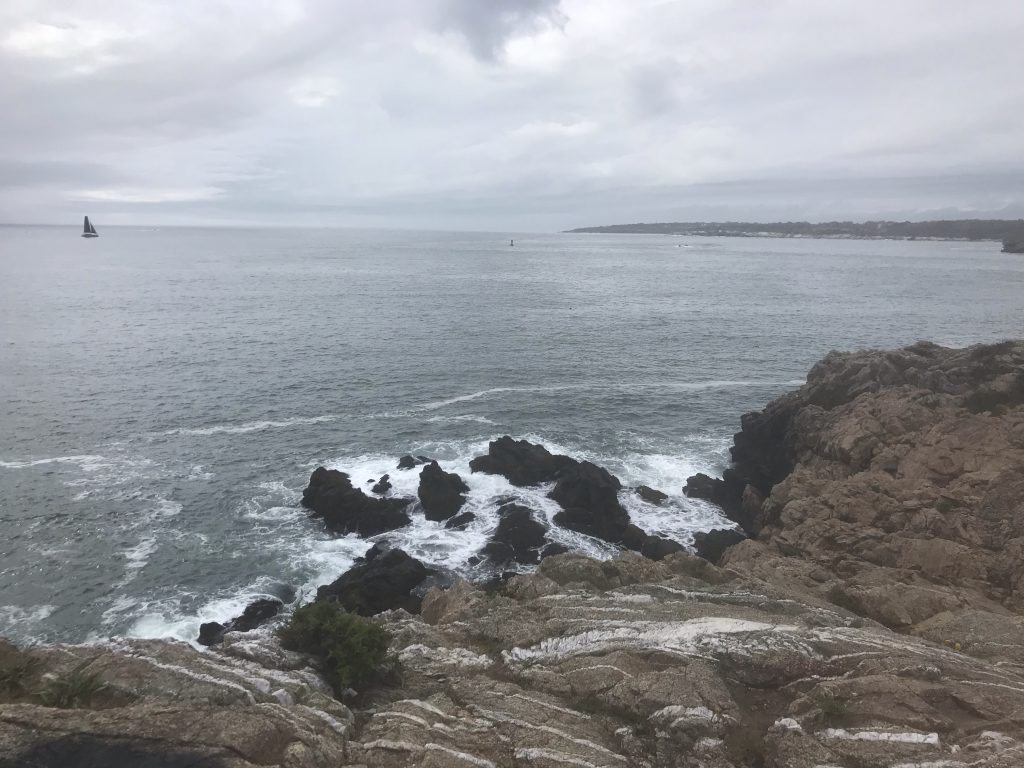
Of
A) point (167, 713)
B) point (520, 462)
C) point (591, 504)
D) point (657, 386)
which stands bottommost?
point (591, 504)

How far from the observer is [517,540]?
36.1m

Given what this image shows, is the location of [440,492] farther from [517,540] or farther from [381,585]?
[381,585]

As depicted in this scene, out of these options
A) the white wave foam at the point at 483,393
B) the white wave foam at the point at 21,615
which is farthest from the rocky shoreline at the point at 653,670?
the white wave foam at the point at 483,393

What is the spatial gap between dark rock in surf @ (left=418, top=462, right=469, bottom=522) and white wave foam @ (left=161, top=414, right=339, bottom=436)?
52.4 feet

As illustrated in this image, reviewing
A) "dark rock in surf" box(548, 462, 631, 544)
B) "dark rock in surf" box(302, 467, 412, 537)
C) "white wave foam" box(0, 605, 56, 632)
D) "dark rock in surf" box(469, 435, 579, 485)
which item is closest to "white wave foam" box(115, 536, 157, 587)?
"white wave foam" box(0, 605, 56, 632)

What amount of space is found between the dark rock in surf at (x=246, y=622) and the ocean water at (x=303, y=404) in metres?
0.94

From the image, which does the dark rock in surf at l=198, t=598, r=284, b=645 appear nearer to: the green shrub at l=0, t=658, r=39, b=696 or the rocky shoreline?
the rocky shoreline

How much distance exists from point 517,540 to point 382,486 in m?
11.1

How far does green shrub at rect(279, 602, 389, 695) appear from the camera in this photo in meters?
16.0

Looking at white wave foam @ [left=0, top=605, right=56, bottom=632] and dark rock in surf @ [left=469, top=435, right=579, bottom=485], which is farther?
dark rock in surf @ [left=469, top=435, right=579, bottom=485]

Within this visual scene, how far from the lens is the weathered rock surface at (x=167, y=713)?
A: 11180 millimetres

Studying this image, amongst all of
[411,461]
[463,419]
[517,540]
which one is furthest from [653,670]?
[463,419]

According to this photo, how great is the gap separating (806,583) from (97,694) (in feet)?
76.3

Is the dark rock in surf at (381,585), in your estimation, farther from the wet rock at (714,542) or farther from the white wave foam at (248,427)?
the white wave foam at (248,427)
